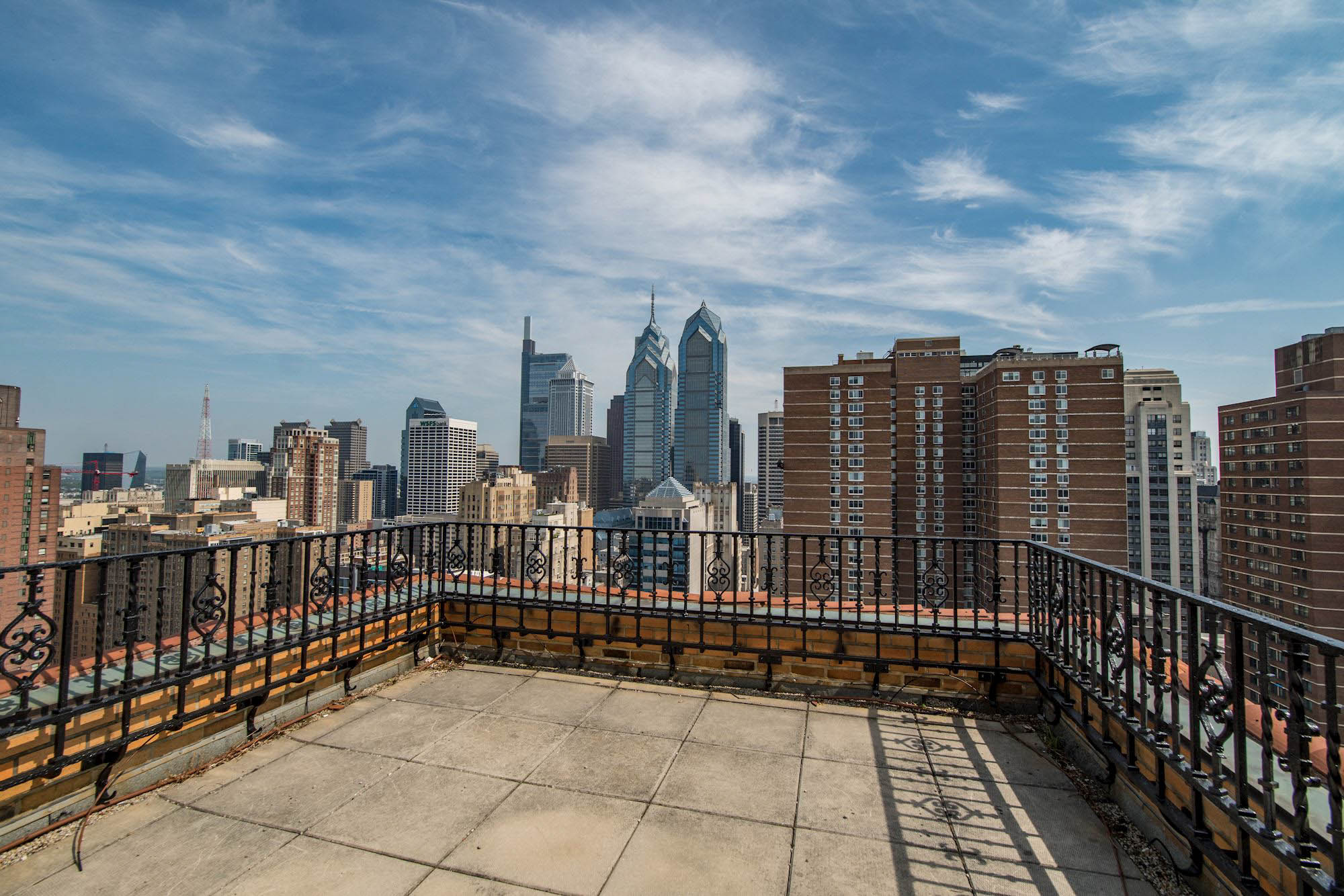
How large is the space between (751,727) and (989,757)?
5.15ft

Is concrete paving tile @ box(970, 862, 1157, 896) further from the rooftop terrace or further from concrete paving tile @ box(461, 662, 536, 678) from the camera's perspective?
concrete paving tile @ box(461, 662, 536, 678)

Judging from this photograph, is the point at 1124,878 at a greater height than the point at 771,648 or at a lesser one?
lesser

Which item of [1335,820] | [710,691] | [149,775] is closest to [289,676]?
[149,775]

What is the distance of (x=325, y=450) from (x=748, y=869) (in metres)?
175

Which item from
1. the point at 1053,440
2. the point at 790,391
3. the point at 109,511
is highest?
the point at 790,391

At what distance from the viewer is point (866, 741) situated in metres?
4.03

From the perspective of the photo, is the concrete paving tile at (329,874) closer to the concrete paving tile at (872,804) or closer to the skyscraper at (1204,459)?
the concrete paving tile at (872,804)

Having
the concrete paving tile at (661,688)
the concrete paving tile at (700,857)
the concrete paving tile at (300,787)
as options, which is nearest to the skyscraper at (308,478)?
the concrete paving tile at (661,688)

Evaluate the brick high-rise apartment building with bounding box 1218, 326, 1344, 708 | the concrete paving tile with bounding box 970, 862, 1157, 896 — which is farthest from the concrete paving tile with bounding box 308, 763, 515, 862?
the brick high-rise apartment building with bounding box 1218, 326, 1344, 708

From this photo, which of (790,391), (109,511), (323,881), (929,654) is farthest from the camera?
(109,511)

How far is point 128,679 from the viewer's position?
10.4 feet

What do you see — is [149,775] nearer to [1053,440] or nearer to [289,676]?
[289,676]

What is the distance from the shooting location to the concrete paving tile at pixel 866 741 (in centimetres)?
376

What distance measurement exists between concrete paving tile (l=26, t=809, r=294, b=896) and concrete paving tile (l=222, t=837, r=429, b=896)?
0.08 m
